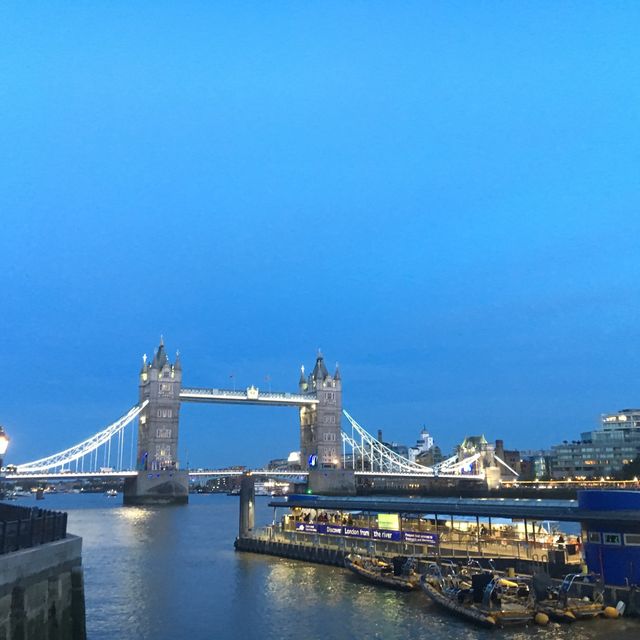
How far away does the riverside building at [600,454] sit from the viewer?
174 metres

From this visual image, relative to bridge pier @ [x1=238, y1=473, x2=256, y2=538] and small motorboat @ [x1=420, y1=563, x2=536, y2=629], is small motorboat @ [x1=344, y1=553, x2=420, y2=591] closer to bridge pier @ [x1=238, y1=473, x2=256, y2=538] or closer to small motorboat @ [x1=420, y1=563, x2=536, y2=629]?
small motorboat @ [x1=420, y1=563, x2=536, y2=629]

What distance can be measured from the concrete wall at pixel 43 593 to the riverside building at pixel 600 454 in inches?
6552

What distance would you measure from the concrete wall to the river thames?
9.32 meters

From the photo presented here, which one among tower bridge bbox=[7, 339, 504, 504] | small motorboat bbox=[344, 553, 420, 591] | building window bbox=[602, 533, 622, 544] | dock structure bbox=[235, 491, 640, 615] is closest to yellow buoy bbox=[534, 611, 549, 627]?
dock structure bbox=[235, 491, 640, 615]

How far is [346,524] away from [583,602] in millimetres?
21849

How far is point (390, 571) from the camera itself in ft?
120

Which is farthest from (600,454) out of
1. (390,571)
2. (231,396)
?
(390,571)

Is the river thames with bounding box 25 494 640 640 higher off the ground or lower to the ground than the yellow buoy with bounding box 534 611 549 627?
lower

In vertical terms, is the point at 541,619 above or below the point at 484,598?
below

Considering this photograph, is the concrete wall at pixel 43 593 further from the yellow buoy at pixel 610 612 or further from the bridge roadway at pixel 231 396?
the bridge roadway at pixel 231 396

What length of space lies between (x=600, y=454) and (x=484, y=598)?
162469 mm

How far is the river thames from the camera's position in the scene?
1099 inches

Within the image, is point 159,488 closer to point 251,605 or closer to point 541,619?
point 251,605

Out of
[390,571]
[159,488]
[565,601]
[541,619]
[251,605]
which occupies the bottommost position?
[251,605]
